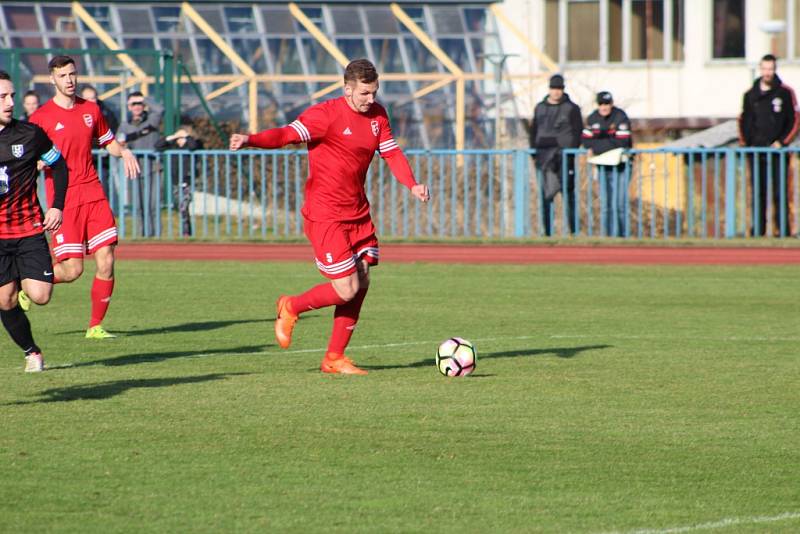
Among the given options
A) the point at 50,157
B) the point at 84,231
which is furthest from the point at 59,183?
the point at 84,231

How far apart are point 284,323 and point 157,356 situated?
1.19 meters

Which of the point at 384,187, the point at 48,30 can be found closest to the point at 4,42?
the point at 48,30

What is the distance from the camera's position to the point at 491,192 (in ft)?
73.1

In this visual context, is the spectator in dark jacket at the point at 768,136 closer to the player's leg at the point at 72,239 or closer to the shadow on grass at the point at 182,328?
the shadow on grass at the point at 182,328

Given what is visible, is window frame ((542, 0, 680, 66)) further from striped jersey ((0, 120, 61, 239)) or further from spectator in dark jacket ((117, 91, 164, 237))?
striped jersey ((0, 120, 61, 239))

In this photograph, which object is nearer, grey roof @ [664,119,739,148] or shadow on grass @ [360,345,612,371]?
shadow on grass @ [360,345,612,371]

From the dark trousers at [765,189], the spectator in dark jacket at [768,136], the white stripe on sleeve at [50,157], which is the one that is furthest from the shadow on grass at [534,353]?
the dark trousers at [765,189]

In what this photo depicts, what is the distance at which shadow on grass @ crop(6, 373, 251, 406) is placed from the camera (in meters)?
8.73

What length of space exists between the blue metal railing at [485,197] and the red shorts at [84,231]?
9.34 meters

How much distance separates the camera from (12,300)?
9.34 m

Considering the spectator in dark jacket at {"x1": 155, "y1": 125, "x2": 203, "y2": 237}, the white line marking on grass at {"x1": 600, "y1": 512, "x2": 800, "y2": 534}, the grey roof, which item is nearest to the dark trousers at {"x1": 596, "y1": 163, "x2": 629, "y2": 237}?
the grey roof

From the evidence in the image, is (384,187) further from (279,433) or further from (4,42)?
(279,433)

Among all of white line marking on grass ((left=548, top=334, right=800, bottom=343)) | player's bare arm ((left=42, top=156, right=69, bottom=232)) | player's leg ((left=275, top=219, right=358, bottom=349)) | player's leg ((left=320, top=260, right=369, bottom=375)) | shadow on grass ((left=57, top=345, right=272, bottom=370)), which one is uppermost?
player's bare arm ((left=42, top=156, right=69, bottom=232))

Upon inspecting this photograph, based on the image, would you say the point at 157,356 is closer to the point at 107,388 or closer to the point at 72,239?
the point at 72,239
